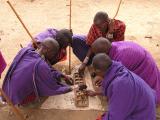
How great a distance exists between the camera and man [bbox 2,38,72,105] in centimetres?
390

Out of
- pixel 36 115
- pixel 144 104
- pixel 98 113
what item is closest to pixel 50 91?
pixel 36 115

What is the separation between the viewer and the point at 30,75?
3.92 m

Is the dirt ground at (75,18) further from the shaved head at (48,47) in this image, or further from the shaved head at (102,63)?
the shaved head at (102,63)

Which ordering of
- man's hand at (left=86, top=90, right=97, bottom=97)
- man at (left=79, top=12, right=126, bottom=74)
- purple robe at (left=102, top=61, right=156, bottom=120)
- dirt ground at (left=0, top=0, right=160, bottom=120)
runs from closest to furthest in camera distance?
purple robe at (left=102, top=61, right=156, bottom=120) → man's hand at (left=86, top=90, right=97, bottom=97) → man at (left=79, top=12, right=126, bottom=74) → dirt ground at (left=0, top=0, right=160, bottom=120)

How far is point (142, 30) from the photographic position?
20.3 ft

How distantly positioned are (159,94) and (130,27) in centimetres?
236

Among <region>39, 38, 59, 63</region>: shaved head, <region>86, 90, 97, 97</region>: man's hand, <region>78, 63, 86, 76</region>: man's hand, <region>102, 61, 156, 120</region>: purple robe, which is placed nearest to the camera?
<region>102, 61, 156, 120</region>: purple robe

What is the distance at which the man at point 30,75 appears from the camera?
154 inches

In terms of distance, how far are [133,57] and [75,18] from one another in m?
2.75

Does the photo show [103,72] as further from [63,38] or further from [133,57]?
[63,38]

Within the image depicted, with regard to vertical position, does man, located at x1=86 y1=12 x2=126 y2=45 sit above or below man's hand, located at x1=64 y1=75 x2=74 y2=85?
above

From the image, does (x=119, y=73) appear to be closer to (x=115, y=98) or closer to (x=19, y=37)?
(x=115, y=98)

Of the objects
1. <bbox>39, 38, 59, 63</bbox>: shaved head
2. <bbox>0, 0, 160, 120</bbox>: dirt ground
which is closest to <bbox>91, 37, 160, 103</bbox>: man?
<bbox>39, 38, 59, 63</bbox>: shaved head

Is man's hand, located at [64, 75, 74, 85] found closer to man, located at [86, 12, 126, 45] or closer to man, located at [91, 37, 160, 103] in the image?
man, located at [86, 12, 126, 45]
